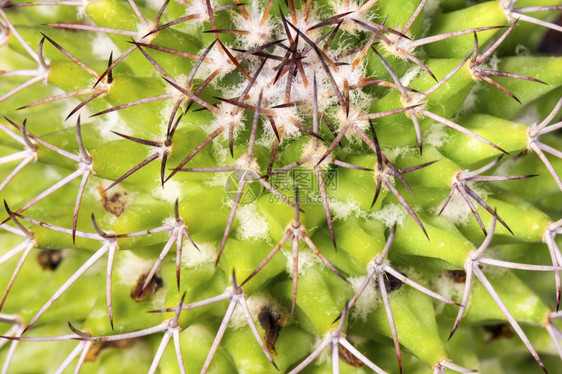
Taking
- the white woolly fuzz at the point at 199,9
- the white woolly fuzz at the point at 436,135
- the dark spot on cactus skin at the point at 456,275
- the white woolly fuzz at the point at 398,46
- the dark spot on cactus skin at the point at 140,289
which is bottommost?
the dark spot on cactus skin at the point at 456,275

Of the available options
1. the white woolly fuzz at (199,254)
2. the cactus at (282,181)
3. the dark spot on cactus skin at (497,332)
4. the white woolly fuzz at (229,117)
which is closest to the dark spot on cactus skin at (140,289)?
the cactus at (282,181)

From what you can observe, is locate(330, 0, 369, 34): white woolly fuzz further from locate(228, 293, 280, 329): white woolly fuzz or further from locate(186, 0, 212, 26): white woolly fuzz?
locate(228, 293, 280, 329): white woolly fuzz

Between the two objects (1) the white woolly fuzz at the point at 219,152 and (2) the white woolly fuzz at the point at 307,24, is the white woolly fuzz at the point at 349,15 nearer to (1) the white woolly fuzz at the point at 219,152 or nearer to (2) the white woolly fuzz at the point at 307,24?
(2) the white woolly fuzz at the point at 307,24

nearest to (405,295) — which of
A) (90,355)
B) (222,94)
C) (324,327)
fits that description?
(324,327)

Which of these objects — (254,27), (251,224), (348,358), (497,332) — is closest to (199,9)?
(254,27)

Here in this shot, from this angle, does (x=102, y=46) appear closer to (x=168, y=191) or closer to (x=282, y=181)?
(x=168, y=191)

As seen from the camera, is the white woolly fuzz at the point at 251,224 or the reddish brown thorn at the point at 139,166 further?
the white woolly fuzz at the point at 251,224
